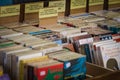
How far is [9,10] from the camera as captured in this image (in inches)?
108

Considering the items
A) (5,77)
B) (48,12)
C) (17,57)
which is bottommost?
(5,77)

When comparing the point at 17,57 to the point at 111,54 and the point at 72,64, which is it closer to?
the point at 72,64

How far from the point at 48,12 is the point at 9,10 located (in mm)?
324

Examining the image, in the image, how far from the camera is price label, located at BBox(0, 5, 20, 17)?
2701mm

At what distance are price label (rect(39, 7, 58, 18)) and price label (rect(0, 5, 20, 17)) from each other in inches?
8.5

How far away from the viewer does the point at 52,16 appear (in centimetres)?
283

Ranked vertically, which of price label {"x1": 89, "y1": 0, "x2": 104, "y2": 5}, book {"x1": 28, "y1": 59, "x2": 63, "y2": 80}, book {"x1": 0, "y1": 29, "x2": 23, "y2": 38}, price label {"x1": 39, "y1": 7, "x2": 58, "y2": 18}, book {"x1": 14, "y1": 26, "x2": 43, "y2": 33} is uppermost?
price label {"x1": 89, "y1": 0, "x2": 104, "y2": 5}

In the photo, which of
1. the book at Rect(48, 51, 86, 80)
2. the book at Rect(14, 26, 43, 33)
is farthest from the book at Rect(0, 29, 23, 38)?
the book at Rect(48, 51, 86, 80)

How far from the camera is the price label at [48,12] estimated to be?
8.98 feet

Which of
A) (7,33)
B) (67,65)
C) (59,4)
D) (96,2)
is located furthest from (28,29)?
(96,2)

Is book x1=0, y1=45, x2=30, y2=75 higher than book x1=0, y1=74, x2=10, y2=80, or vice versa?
book x1=0, y1=45, x2=30, y2=75

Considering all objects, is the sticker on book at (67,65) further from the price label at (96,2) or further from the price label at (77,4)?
the price label at (96,2)

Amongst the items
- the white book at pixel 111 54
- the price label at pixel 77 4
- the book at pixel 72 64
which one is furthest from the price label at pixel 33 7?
the book at pixel 72 64

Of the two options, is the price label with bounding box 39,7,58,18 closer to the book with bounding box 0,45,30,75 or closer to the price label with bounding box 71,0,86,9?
the price label with bounding box 71,0,86,9
